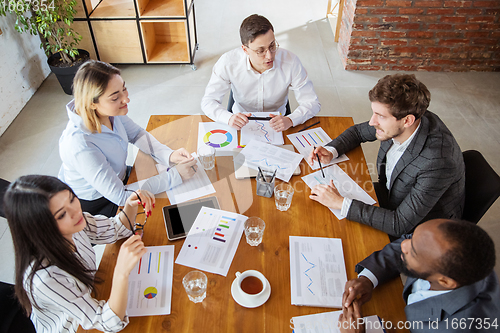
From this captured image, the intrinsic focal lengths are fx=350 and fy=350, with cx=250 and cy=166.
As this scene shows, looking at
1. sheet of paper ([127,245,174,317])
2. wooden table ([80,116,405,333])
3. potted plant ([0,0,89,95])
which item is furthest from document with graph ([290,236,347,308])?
potted plant ([0,0,89,95])

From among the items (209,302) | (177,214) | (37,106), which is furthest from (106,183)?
(37,106)

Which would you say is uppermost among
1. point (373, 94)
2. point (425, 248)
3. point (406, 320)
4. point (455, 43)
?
point (373, 94)

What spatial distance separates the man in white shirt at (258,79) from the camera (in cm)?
210

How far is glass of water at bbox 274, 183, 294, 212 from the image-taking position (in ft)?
5.20

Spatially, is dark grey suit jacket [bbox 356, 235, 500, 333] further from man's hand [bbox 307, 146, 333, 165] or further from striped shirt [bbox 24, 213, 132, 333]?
striped shirt [bbox 24, 213, 132, 333]

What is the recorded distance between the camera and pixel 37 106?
3.59 meters

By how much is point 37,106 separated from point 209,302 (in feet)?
10.8

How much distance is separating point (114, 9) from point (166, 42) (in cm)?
69

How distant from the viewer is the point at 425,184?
155cm

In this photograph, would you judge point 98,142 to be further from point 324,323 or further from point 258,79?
point 324,323

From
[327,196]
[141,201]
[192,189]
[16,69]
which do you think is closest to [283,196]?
[327,196]

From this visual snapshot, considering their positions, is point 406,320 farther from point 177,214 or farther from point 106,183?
point 106,183

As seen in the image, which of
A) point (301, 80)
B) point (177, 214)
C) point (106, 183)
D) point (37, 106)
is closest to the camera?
point (177, 214)

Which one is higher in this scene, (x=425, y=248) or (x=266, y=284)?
(x=425, y=248)
